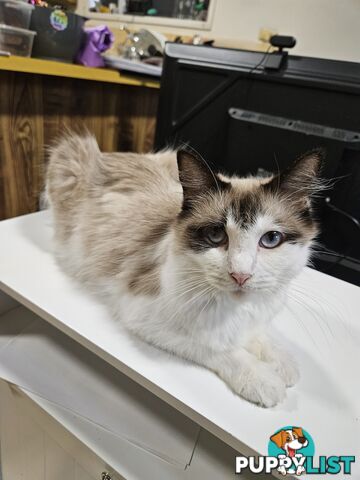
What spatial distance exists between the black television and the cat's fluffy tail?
0.37 m

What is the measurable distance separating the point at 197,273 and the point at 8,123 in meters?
0.92

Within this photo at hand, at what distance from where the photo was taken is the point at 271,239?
56 centimetres

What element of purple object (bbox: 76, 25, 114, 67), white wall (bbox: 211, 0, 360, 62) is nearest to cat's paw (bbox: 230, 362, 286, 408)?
purple object (bbox: 76, 25, 114, 67)

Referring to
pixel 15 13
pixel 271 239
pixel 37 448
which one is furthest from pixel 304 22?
pixel 37 448

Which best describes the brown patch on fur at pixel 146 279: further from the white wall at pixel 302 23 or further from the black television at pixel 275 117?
the white wall at pixel 302 23

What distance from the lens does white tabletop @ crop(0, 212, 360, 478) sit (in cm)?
55

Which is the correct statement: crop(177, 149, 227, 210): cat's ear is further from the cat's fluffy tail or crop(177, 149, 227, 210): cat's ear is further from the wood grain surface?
the wood grain surface

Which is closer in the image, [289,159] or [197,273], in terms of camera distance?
[197,273]

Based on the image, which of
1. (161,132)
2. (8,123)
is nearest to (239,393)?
(161,132)

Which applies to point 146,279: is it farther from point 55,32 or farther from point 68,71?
point 55,32

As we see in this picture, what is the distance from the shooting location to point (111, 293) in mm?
790

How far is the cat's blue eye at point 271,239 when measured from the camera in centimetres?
56

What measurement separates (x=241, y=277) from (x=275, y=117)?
697mm

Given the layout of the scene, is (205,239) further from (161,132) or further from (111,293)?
(161,132)
